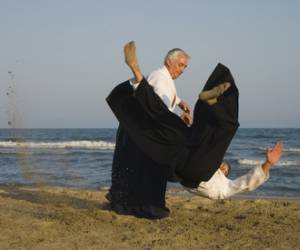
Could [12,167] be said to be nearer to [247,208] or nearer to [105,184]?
[105,184]

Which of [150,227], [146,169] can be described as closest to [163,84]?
[146,169]

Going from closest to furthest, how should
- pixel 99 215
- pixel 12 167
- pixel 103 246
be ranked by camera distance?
1. pixel 103 246
2. pixel 99 215
3. pixel 12 167

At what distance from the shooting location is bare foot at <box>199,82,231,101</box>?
5.96 metres

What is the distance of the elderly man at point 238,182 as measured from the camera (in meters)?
6.14

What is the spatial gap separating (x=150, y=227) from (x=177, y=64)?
2091mm

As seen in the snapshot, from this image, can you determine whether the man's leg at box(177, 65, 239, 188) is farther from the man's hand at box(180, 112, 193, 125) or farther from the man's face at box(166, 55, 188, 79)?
the man's hand at box(180, 112, 193, 125)

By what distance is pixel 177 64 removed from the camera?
6520 millimetres

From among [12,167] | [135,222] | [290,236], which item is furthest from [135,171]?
[12,167]

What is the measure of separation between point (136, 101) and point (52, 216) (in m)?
2.16

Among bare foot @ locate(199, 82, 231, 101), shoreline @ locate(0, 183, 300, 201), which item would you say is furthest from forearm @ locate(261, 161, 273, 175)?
shoreline @ locate(0, 183, 300, 201)

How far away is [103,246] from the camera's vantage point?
5.58 meters

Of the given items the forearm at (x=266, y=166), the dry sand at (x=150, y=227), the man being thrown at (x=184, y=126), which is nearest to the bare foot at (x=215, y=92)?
the man being thrown at (x=184, y=126)

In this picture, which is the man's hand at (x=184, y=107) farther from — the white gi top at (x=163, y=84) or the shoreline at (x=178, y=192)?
the shoreline at (x=178, y=192)

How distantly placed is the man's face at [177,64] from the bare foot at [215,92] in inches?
26.3
